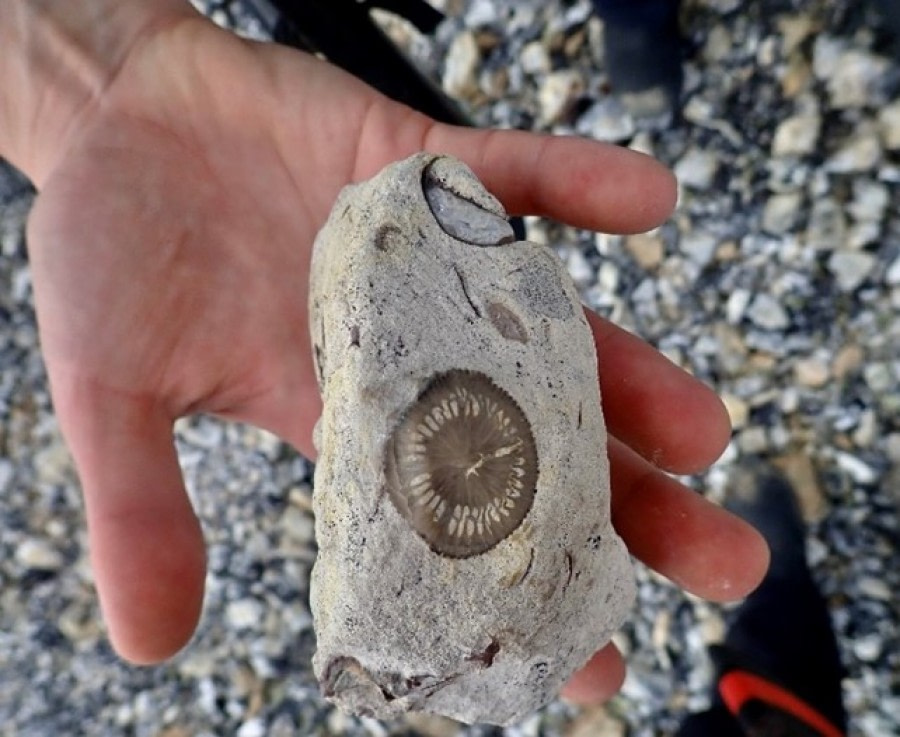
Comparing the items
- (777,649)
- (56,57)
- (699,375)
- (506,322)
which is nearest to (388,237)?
(506,322)

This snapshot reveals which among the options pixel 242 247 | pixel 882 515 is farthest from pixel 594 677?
pixel 242 247

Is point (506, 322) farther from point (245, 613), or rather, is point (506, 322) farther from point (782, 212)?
point (245, 613)

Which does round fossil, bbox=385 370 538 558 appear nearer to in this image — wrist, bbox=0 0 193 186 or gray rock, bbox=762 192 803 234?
wrist, bbox=0 0 193 186

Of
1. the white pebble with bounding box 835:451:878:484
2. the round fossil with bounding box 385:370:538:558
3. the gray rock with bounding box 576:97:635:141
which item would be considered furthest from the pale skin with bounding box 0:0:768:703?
the gray rock with bounding box 576:97:635:141

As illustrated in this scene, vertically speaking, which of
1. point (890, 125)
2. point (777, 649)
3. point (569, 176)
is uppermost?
point (890, 125)

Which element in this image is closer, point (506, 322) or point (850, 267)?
point (506, 322)

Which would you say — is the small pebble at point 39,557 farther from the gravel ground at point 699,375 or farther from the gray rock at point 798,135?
the gray rock at point 798,135

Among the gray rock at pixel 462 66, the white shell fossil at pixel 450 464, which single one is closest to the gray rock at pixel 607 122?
the gray rock at pixel 462 66
